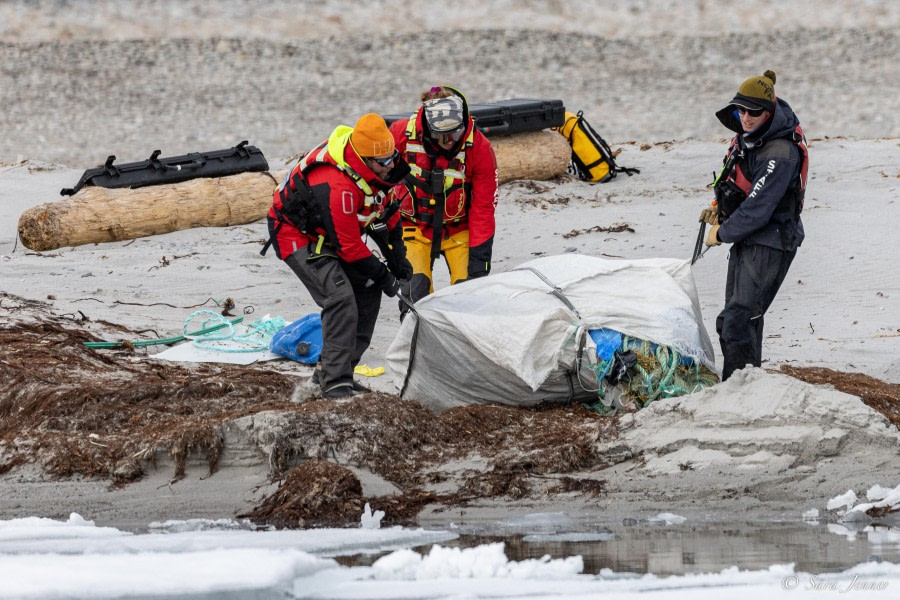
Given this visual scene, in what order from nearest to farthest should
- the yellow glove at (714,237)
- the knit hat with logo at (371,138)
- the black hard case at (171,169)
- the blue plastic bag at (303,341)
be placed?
the knit hat with logo at (371,138)
the yellow glove at (714,237)
the blue plastic bag at (303,341)
the black hard case at (171,169)

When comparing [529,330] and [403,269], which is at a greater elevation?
[403,269]

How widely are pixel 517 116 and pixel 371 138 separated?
700 centimetres

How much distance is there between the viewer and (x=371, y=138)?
587 cm

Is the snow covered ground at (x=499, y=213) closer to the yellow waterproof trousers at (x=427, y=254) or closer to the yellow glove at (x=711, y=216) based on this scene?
the yellow waterproof trousers at (x=427, y=254)

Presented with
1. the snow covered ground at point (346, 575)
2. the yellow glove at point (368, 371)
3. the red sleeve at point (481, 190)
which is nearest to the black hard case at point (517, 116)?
the yellow glove at point (368, 371)

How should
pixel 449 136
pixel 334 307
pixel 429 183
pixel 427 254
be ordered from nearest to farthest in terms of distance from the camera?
1. pixel 334 307
2. pixel 449 136
3. pixel 429 183
4. pixel 427 254

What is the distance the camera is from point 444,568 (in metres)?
4.04

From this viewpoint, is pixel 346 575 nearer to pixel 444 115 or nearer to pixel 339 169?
pixel 339 169

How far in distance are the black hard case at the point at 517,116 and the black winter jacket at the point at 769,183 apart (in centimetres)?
615

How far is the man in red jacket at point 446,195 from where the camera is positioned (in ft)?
22.7

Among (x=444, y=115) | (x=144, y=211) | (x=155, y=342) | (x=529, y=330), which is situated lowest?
(x=155, y=342)

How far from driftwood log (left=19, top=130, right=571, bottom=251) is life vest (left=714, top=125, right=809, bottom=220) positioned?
6212mm

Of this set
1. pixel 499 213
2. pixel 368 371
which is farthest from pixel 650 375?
pixel 499 213

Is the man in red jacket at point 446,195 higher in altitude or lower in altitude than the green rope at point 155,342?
higher
